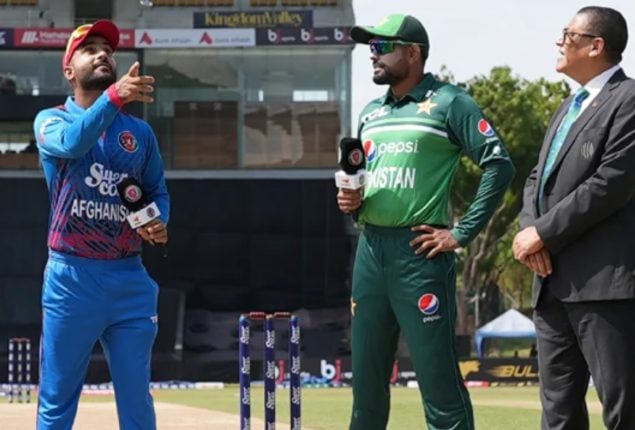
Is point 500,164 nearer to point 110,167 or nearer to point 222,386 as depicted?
point 110,167

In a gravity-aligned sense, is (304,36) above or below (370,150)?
above

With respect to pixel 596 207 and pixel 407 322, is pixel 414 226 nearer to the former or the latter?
pixel 407 322

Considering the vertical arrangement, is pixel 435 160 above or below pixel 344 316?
above

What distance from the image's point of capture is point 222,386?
38.9 meters

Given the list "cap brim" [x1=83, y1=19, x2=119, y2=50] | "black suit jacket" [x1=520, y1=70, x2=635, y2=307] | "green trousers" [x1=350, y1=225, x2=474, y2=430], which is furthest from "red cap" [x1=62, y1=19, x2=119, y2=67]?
"black suit jacket" [x1=520, y1=70, x2=635, y2=307]

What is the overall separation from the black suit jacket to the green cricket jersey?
866mm

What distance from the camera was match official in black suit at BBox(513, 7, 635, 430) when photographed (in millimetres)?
6449

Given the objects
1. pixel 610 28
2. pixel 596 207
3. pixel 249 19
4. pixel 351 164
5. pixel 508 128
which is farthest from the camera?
pixel 508 128

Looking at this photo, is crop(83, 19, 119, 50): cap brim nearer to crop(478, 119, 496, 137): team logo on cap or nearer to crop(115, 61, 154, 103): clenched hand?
crop(115, 61, 154, 103): clenched hand

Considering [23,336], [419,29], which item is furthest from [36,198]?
[419,29]

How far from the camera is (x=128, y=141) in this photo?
24.6 ft

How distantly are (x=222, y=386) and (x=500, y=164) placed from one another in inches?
1253

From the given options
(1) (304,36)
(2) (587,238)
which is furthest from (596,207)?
(1) (304,36)

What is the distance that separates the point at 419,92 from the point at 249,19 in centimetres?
3998
